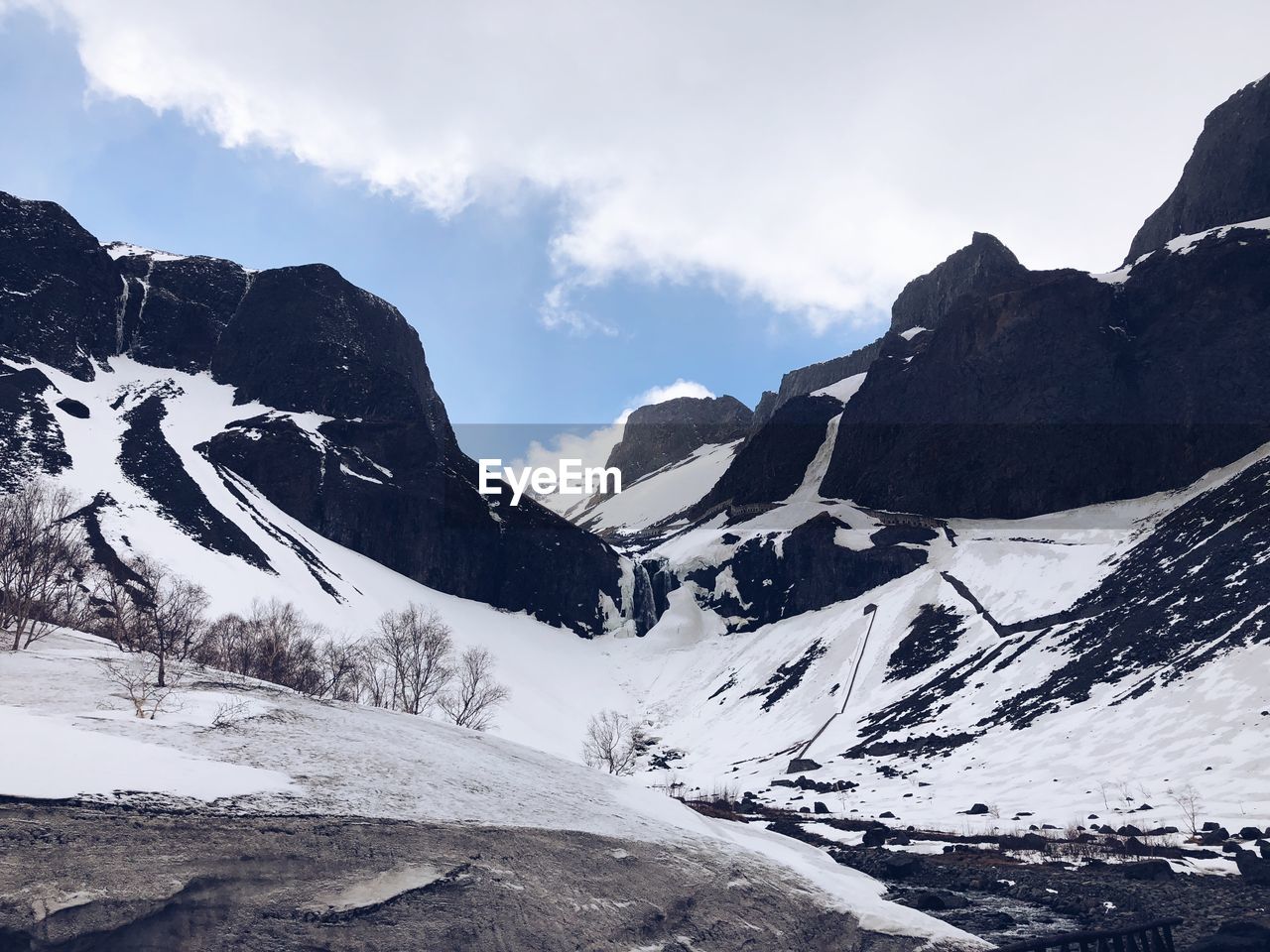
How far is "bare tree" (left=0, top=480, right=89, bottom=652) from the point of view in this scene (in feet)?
95.0

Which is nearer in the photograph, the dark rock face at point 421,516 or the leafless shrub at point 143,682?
the leafless shrub at point 143,682

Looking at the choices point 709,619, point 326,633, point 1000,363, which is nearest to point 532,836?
point 326,633

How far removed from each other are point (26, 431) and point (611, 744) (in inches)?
2569

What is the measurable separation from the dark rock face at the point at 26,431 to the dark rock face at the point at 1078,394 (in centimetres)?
10205

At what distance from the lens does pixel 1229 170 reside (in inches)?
4242

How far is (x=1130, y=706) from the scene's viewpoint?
146ft

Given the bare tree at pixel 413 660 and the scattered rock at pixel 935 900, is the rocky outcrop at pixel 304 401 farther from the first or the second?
the scattered rock at pixel 935 900

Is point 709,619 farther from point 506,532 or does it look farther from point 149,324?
point 149,324

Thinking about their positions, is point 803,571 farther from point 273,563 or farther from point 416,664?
point 273,563

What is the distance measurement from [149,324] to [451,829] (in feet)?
425

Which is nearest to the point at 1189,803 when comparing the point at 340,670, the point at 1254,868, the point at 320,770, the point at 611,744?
the point at 1254,868

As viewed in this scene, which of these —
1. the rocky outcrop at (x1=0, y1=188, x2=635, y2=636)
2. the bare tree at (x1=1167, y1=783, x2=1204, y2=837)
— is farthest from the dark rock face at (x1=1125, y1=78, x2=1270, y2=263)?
the bare tree at (x1=1167, y1=783, x2=1204, y2=837)

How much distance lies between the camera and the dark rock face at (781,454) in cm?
13775

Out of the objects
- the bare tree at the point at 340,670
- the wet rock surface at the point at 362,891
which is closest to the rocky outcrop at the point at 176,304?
the bare tree at the point at 340,670
